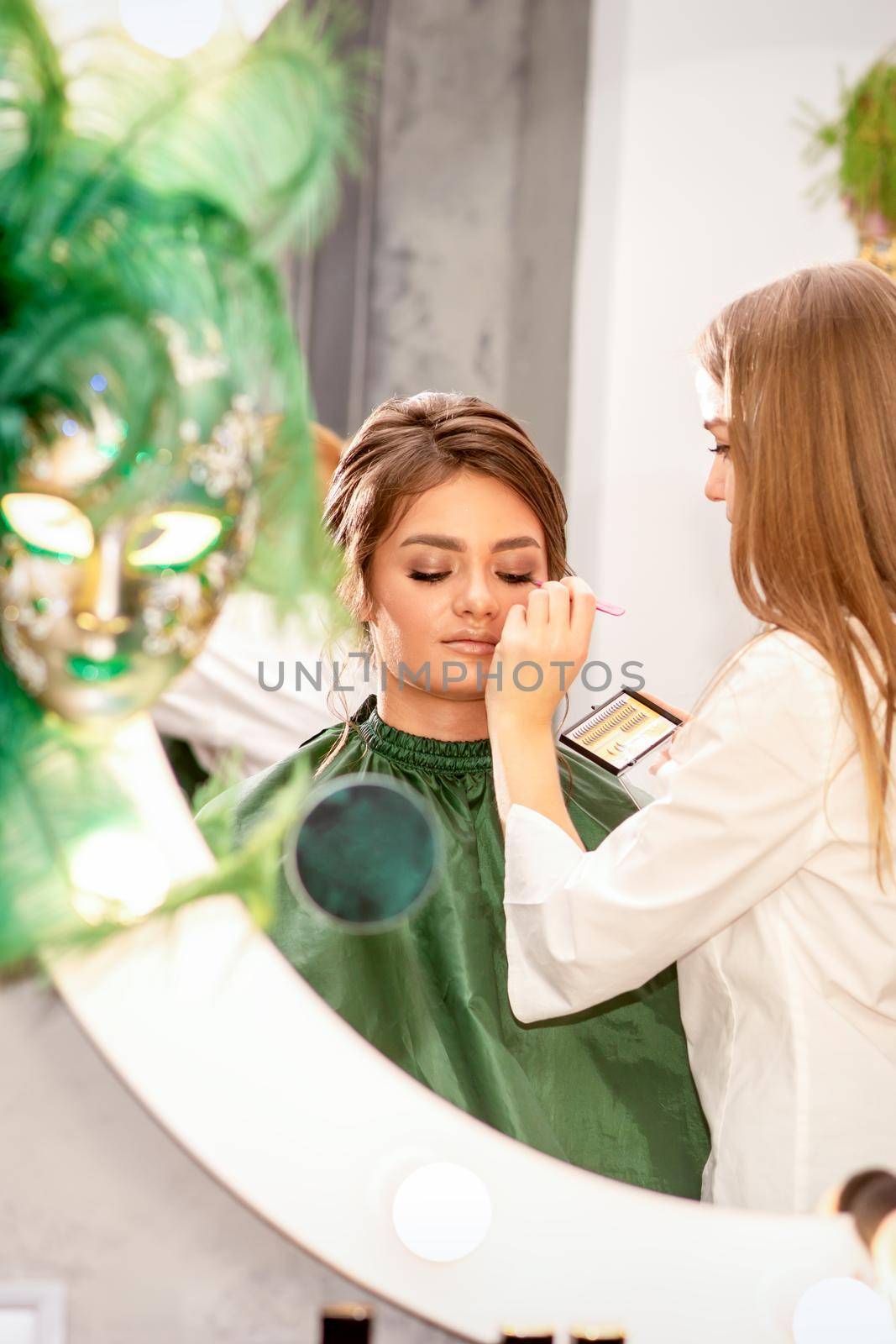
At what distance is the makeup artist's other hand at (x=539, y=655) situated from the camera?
0.70 m

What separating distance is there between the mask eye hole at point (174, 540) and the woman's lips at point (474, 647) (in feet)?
0.77

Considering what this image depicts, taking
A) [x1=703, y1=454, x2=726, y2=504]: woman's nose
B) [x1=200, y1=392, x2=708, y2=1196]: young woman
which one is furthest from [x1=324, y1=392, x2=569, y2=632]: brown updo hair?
[x1=703, y1=454, x2=726, y2=504]: woman's nose

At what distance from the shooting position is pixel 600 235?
82 centimetres

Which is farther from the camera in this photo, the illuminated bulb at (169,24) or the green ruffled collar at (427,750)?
the green ruffled collar at (427,750)

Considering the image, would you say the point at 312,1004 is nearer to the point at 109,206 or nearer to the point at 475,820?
the point at 475,820

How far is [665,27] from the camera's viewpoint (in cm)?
86

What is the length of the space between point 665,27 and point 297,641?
523 millimetres

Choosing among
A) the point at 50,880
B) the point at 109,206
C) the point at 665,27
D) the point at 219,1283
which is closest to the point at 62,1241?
the point at 219,1283

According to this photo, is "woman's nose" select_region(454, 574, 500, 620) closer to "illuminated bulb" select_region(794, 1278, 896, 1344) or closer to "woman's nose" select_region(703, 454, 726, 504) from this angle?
"woman's nose" select_region(703, 454, 726, 504)

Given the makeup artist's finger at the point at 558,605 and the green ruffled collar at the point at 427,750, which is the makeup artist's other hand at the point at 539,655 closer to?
the makeup artist's finger at the point at 558,605

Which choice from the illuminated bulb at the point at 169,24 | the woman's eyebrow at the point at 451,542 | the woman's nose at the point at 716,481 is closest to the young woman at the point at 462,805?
the woman's eyebrow at the point at 451,542

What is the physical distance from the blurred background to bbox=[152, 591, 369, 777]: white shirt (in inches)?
7.0

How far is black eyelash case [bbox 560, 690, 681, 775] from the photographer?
73 centimetres

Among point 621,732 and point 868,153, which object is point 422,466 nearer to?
point 621,732
